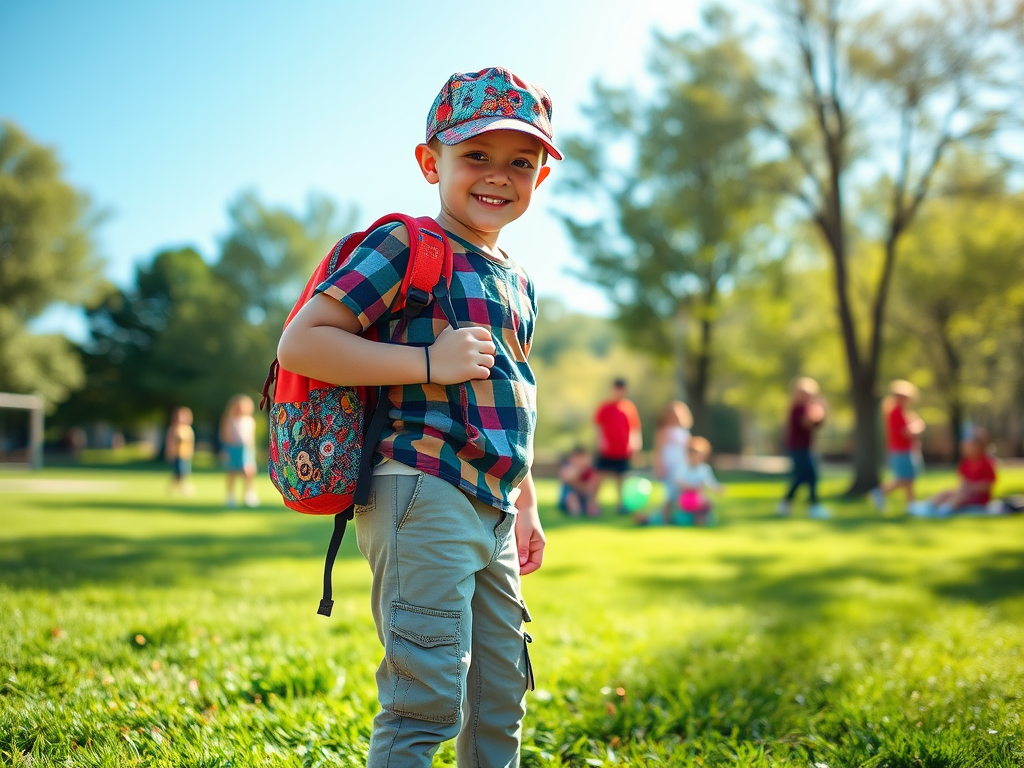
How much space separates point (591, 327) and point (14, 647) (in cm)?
8639

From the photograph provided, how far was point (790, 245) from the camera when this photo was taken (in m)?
29.7

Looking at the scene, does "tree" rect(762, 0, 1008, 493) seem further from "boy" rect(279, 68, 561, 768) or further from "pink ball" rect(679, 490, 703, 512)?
"boy" rect(279, 68, 561, 768)

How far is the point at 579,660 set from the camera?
393cm

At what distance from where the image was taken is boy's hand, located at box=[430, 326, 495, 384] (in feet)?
6.54

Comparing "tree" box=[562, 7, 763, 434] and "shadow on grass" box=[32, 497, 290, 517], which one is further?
"tree" box=[562, 7, 763, 434]

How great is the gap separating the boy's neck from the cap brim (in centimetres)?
22

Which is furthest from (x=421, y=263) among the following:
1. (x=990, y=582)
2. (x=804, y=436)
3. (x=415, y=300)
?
(x=804, y=436)

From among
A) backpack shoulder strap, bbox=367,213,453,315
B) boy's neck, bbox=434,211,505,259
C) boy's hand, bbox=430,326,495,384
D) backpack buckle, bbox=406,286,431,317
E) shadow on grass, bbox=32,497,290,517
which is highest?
boy's neck, bbox=434,211,505,259

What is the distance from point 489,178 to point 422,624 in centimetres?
118

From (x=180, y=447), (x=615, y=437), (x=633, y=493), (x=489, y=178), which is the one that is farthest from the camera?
(x=180, y=447)

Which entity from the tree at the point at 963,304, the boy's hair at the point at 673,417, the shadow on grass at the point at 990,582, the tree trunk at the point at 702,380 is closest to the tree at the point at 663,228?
the tree trunk at the point at 702,380

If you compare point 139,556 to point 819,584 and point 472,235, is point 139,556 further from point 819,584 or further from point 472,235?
point 472,235

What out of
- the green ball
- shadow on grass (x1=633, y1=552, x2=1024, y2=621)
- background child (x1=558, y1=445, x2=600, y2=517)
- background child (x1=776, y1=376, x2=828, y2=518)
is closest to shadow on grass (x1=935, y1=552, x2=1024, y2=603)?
shadow on grass (x1=633, y1=552, x2=1024, y2=621)

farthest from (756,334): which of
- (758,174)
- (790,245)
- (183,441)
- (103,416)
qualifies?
(103,416)
